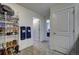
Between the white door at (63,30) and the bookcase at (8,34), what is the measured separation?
1669 mm

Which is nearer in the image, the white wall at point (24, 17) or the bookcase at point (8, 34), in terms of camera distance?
the bookcase at point (8, 34)

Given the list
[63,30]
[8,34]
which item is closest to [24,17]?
[8,34]

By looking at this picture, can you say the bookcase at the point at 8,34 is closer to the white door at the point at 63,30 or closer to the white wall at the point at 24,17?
the white wall at the point at 24,17

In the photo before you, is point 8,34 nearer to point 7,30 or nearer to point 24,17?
point 7,30

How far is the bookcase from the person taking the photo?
9.20ft

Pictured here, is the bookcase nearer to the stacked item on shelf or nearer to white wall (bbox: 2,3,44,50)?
the stacked item on shelf

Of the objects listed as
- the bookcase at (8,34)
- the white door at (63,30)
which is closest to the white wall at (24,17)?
the bookcase at (8,34)

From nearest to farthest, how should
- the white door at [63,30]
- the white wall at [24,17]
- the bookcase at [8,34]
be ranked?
the bookcase at [8,34] < the white door at [63,30] < the white wall at [24,17]

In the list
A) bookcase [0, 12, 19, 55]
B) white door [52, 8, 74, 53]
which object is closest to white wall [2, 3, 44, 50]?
bookcase [0, 12, 19, 55]

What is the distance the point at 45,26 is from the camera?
717 cm

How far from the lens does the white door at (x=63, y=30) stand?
354cm

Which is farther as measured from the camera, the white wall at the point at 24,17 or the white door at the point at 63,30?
the white wall at the point at 24,17

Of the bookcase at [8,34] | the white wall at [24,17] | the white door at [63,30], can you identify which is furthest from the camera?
the white wall at [24,17]

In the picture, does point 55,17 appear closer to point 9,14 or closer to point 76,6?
point 76,6
